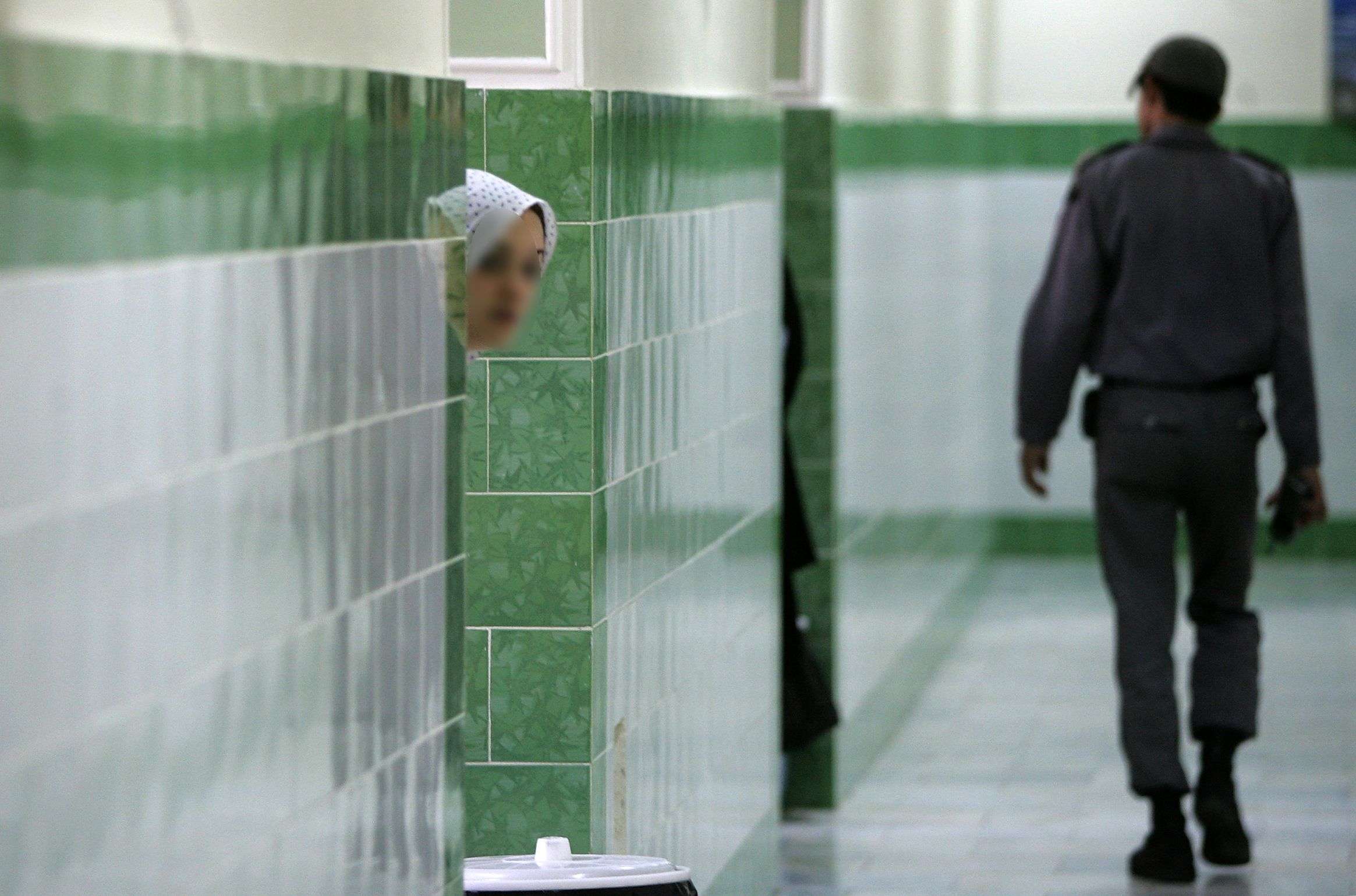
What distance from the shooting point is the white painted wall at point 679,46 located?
3.43 meters

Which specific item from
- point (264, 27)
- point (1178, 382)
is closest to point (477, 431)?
point (264, 27)

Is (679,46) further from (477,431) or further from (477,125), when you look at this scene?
(477,431)

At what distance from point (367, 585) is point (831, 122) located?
11.9 feet

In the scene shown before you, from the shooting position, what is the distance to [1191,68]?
5.23m

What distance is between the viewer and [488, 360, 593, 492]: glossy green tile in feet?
11.1

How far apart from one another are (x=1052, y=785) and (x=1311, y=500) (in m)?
1.20

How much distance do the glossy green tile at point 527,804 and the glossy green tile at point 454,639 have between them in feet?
2.33

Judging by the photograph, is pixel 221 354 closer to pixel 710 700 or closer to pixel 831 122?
pixel 710 700

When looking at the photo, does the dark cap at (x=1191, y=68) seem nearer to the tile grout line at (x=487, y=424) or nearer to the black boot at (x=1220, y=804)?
the black boot at (x=1220, y=804)

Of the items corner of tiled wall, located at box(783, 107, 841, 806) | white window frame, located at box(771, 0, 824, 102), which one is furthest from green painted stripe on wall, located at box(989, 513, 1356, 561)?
white window frame, located at box(771, 0, 824, 102)

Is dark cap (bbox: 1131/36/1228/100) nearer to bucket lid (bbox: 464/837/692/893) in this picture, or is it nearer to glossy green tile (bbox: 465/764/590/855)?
glossy green tile (bbox: 465/764/590/855)

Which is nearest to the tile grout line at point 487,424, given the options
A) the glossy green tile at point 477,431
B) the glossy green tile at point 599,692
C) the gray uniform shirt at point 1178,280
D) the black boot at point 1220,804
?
the glossy green tile at point 477,431

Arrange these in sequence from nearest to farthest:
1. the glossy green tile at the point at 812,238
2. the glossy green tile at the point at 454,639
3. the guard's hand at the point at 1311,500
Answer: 1. the glossy green tile at the point at 454,639
2. the guard's hand at the point at 1311,500
3. the glossy green tile at the point at 812,238

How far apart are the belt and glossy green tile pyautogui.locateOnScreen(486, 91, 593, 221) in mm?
2129
